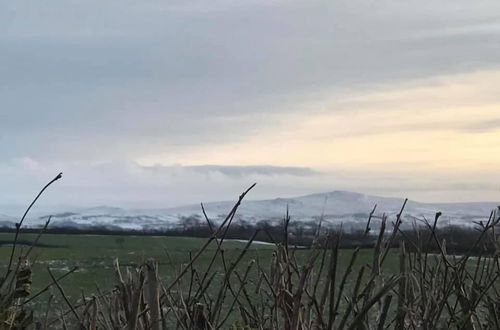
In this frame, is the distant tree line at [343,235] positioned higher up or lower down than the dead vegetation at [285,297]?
higher up

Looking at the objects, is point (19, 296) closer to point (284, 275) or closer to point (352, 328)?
point (284, 275)

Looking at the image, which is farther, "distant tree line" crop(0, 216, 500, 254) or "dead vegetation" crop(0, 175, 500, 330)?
"distant tree line" crop(0, 216, 500, 254)

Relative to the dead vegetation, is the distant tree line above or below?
above

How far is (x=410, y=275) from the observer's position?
2314 millimetres

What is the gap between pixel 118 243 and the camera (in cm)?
4106

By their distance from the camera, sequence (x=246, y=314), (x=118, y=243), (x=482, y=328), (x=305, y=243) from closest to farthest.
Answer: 1. (x=246, y=314)
2. (x=482, y=328)
3. (x=305, y=243)
4. (x=118, y=243)

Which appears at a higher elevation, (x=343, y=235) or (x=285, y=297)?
(x=343, y=235)

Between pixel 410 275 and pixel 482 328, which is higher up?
pixel 410 275

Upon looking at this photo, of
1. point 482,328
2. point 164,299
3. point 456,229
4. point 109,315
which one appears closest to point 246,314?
point 164,299

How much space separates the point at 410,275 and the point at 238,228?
64 cm

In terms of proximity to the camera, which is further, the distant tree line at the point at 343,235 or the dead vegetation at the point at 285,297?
the distant tree line at the point at 343,235

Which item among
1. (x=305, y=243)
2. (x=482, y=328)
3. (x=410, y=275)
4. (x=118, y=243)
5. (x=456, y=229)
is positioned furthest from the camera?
(x=118, y=243)

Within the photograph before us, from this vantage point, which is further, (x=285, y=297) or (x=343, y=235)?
(x=343, y=235)

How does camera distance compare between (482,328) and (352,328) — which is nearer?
(352,328)
